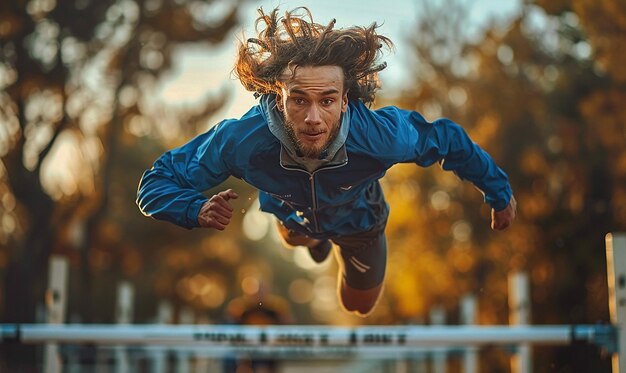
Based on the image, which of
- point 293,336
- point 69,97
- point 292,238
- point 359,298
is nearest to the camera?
point 292,238

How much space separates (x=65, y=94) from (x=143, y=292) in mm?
13793

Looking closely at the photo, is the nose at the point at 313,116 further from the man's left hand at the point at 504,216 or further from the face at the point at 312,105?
the man's left hand at the point at 504,216

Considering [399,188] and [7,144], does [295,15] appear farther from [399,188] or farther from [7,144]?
[399,188]

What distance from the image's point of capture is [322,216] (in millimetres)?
4699

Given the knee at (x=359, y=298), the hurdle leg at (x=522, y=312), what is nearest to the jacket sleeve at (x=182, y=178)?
the knee at (x=359, y=298)

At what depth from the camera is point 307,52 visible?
4.02 m

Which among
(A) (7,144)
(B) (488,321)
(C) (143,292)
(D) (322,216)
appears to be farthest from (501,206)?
(C) (143,292)

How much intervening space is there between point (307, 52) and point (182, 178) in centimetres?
77

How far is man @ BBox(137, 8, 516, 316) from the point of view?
3945 mm

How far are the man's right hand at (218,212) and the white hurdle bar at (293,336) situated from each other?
2.53 meters

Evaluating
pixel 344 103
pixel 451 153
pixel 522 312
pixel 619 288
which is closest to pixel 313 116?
pixel 344 103

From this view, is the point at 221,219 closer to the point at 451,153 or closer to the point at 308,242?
the point at 451,153

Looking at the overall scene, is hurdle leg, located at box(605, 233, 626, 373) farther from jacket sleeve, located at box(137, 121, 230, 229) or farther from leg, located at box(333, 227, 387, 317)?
jacket sleeve, located at box(137, 121, 230, 229)

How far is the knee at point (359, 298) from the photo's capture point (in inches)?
223
